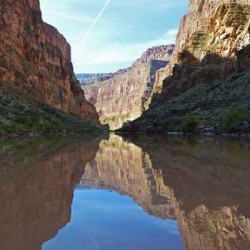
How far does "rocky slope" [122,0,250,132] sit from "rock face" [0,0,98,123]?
1233 inches

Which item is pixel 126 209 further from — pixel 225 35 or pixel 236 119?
pixel 225 35

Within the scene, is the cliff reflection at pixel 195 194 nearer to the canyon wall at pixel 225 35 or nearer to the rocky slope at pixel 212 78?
the rocky slope at pixel 212 78

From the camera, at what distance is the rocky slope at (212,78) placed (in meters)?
75.8

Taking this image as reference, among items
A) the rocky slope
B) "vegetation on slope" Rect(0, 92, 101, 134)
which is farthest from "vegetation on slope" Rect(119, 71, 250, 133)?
"vegetation on slope" Rect(0, 92, 101, 134)

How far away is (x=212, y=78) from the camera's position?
10588 cm

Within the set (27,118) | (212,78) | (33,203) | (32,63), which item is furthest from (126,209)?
(32,63)

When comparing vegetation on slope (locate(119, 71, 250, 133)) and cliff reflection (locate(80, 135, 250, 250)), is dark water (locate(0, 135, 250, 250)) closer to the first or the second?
cliff reflection (locate(80, 135, 250, 250))

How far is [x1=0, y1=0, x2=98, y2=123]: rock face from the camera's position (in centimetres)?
9972

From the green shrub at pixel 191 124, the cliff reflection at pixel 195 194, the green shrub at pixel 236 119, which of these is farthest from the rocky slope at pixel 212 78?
the cliff reflection at pixel 195 194

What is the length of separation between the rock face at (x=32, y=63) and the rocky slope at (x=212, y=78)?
31.3 m

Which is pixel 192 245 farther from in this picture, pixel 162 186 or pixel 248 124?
pixel 248 124

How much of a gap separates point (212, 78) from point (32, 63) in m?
53.0

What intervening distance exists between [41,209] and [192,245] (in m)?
4.32

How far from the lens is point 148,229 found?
8227 mm
